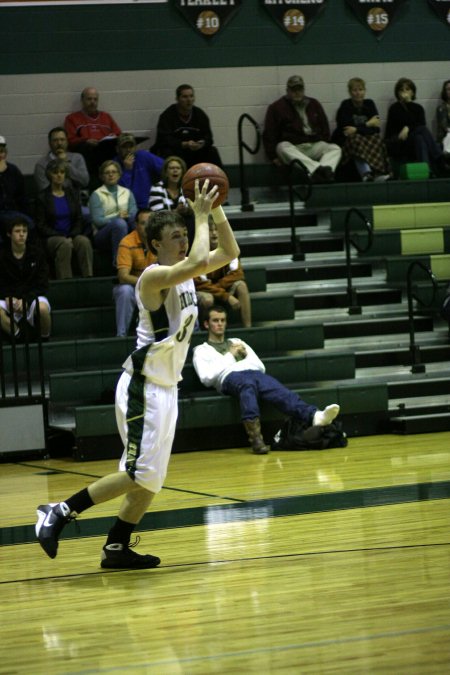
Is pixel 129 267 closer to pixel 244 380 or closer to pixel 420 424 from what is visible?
pixel 244 380

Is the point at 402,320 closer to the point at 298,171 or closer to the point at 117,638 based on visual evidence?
the point at 298,171

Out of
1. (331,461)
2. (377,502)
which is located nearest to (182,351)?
(377,502)

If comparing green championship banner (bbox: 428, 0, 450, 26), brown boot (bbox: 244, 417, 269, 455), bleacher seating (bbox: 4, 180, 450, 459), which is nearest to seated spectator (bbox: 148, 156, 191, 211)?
bleacher seating (bbox: 4, 180, 450, 459)

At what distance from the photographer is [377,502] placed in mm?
6422

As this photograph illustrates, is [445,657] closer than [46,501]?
Yes

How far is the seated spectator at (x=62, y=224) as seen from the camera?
35.7ft

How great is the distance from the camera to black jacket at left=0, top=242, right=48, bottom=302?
1005 centimetres

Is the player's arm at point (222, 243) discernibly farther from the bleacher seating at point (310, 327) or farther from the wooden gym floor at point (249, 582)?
the bleacher seating at point (310, 327)

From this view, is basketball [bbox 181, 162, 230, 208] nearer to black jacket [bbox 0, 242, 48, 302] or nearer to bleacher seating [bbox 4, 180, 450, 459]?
bleacher seating [bbox 4, 180, 450, 459]

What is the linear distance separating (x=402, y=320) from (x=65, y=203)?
338 centimetres

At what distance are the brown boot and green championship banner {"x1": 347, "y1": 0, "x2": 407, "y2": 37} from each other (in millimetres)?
6417

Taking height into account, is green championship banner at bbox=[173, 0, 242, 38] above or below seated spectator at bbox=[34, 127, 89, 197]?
above

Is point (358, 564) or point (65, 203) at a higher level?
point (65, 203)

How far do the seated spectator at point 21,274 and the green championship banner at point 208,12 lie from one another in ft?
13.5
